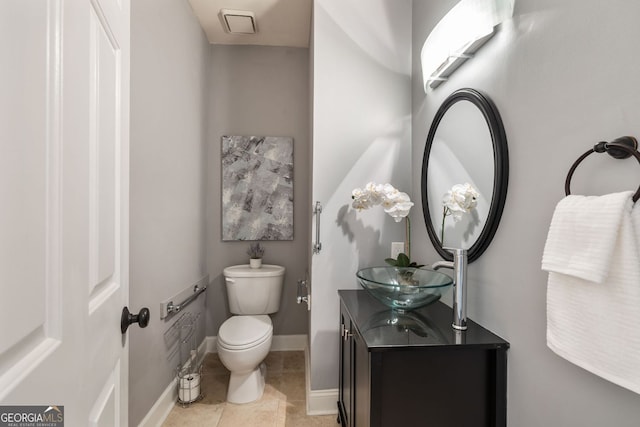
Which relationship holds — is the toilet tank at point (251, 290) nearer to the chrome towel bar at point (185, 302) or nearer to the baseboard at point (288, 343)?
the chrome towel bar at point (185, 302)

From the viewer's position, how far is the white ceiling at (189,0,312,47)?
218 centimetres

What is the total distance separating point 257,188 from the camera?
269 cm

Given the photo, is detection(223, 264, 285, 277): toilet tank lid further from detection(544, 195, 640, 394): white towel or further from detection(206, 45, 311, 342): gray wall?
detection(544, 195, 640, 394): white towel

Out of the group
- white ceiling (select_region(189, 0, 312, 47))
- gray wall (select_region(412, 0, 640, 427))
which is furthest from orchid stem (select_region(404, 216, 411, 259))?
white ceiling (select_region(189, 0, 312, 47))

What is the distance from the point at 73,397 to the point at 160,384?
4.84ft

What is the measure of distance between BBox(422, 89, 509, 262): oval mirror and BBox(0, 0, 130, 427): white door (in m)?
1.20

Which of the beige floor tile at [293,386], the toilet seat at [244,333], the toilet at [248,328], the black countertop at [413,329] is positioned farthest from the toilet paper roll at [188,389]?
the black countertop at [413,329]

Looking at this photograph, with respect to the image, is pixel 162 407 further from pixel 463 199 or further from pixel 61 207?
pixel 463 199

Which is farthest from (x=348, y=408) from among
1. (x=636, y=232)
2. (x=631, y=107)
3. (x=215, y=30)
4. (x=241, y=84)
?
(x=215, y=30)

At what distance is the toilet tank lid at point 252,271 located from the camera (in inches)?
95.2

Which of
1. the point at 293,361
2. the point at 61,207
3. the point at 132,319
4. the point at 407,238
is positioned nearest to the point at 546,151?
the point at 407,238

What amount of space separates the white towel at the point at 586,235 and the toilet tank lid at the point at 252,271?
2.01m

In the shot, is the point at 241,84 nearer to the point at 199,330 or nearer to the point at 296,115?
the point at 296,115

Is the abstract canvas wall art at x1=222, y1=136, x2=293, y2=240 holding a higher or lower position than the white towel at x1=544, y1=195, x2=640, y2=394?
higher
